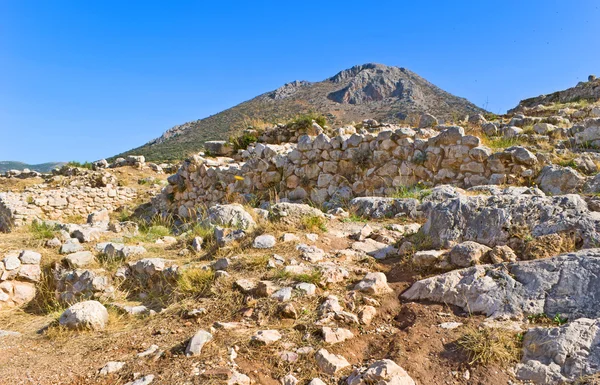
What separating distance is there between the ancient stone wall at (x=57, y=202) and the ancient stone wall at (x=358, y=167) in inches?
A: 161

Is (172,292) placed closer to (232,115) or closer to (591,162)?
(591,162)

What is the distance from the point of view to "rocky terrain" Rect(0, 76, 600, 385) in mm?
2277

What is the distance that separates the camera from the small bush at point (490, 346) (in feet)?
7.22

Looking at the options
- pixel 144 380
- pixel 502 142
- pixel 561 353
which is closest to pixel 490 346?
pixel 561 353

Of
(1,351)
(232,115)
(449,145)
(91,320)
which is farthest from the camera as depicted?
(232,115)

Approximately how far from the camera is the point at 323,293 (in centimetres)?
314

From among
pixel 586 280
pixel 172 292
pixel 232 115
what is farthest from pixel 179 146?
pixel 586 280

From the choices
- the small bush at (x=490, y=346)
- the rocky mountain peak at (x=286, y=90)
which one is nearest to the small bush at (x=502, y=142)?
the small bush at (x=490, y=346)

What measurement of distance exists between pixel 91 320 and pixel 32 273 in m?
2.01

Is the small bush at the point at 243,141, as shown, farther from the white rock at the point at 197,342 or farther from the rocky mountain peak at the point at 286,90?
the rocky mountain peak at the point at 286,90

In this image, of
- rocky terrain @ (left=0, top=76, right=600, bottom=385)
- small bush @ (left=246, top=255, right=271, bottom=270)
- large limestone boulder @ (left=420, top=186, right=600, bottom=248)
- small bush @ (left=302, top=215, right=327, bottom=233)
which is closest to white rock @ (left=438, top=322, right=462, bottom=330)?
rocky terrain @ (left=0, top=76, right=600, bottom=385)

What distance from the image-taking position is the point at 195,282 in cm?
357

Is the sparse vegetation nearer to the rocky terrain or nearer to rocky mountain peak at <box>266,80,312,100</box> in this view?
the rocky terrain

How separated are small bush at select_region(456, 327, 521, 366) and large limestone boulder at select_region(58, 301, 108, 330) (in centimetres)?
265
